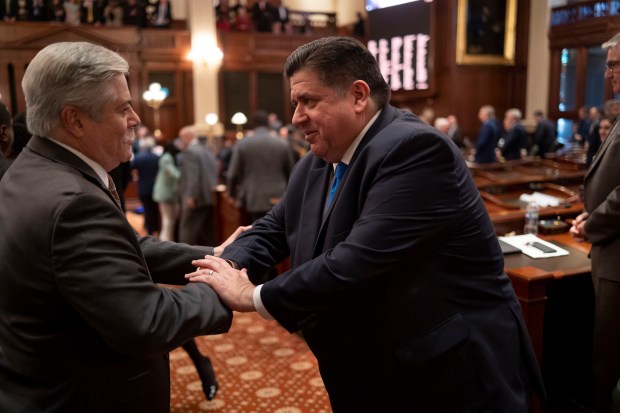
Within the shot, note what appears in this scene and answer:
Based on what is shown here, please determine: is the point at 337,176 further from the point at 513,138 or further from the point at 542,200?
the point at 513,138

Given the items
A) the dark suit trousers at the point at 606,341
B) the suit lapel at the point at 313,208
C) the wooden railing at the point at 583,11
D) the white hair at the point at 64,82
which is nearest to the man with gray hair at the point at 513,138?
the wooden railing at the point at 583,11

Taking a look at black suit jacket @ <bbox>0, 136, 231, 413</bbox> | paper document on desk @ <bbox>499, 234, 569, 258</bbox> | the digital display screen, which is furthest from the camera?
the digital display screen

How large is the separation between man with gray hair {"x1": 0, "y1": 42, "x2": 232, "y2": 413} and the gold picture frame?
495 inches

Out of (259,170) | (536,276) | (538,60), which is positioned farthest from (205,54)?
(536,276)

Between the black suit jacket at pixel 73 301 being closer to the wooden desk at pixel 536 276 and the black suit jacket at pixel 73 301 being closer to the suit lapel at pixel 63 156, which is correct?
the suit lapel at pixel 63 156

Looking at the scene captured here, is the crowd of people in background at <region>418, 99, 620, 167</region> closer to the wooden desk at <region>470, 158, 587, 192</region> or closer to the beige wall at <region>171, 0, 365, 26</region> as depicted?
the wooden desk at <region>470, 158, 587, 192</region>

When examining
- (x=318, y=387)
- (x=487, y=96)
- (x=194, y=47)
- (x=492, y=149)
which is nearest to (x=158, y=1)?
(x=194, y=47)

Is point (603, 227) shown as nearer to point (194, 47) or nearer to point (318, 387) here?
point (318, 387)

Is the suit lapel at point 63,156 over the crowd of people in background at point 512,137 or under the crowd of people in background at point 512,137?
over

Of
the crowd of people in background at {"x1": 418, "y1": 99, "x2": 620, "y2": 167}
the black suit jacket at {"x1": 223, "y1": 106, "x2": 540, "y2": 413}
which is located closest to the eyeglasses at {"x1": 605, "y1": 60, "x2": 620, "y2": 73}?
the black suit jacket at {"x1": 223, "y1": 106, "x2": 540, "y2": 413}

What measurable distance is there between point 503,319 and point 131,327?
982mm

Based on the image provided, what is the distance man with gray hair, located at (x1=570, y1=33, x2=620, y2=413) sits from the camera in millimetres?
2557

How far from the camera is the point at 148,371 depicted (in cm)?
156

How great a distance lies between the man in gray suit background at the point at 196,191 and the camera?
6594mm
